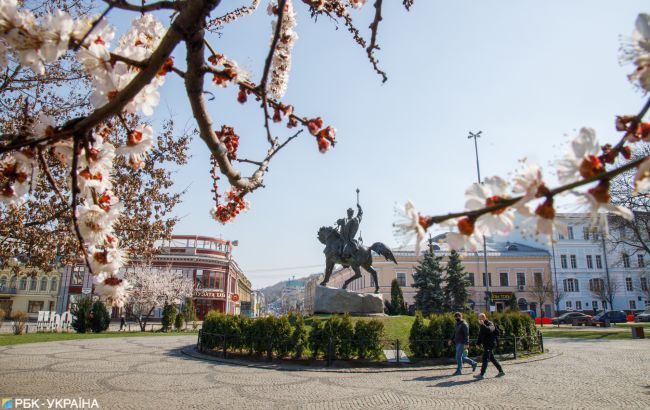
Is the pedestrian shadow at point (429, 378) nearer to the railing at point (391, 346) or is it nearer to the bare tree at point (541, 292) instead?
the railing at point (391, 346)

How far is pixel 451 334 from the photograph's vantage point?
41.5ft

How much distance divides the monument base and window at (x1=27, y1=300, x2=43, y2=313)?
45.9 meters

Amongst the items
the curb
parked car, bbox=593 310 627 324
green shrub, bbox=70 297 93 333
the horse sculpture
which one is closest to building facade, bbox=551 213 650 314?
parked car, bbox=593 310 627 324

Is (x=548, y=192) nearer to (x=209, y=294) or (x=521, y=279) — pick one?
(x=209, y=294)

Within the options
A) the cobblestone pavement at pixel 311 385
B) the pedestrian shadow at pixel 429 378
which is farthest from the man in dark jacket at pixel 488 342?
the pedestrian shadow at pixel 429 378

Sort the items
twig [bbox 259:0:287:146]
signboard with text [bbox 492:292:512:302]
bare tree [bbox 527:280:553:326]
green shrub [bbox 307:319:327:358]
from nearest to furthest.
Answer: twig [bbox 259:0:287:146], green shrub [bbox 307:319:327:358], bare tree [bbox 527:280:553:326], signboard with text [bbox 492:292:512:302]

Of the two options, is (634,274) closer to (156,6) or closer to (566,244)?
(566,244)

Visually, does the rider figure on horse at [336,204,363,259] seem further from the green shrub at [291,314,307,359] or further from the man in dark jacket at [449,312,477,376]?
the man in dark jacket at [449,312,477,376]

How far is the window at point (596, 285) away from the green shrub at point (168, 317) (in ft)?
135

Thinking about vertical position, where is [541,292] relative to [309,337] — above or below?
above

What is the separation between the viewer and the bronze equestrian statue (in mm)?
18844

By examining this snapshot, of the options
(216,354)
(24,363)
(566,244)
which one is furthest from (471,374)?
(566,244)

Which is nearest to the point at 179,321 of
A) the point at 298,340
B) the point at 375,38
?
the point at 298,340

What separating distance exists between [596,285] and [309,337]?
43.5 meters
